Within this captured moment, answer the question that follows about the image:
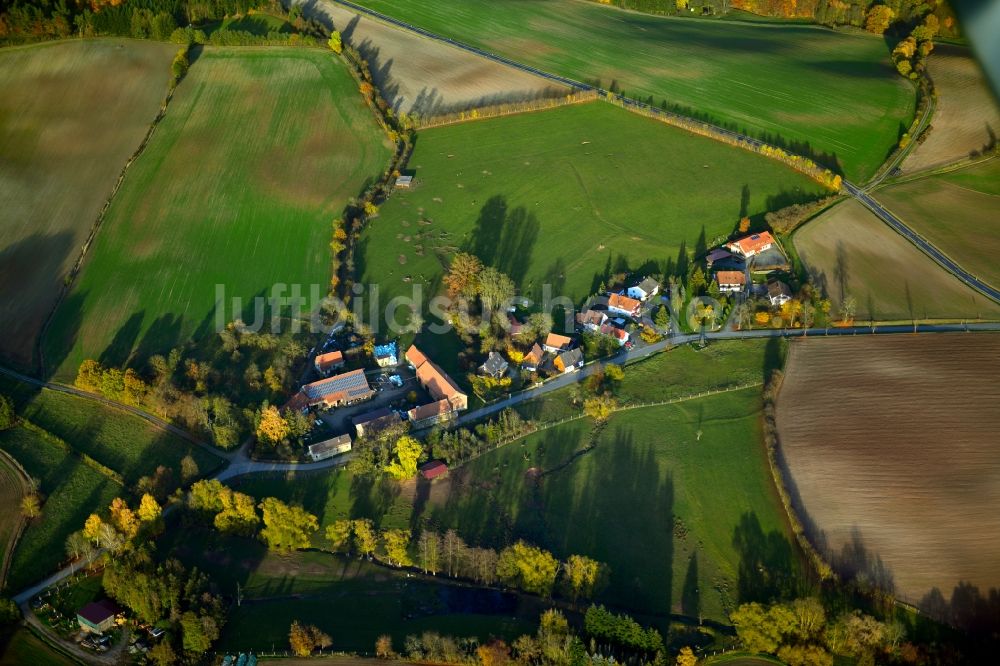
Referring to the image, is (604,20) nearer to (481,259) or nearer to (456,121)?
(456,121)

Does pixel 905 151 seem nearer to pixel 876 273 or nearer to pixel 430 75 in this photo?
pixel 876 273

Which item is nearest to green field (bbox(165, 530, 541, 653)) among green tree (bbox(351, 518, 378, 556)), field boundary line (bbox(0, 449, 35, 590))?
green tree (bbox(351, 518, 378, 556))

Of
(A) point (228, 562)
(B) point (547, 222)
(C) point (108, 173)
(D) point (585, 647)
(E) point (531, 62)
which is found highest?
(E) point (531, 62)

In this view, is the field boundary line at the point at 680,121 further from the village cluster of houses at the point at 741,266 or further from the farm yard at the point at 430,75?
the village cluster of houses at the point at 741,266

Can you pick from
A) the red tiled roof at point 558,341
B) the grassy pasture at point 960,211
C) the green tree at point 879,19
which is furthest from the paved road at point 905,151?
the red tiled roof at point 558,341

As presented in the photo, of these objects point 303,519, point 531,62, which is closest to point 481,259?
point 303,519

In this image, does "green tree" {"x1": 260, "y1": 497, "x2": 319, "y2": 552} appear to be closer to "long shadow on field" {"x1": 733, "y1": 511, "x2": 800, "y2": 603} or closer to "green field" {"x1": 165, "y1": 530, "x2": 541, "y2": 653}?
"green field" {"x1": 165, "y1": 530, "x2": 541, "y2": 653}
